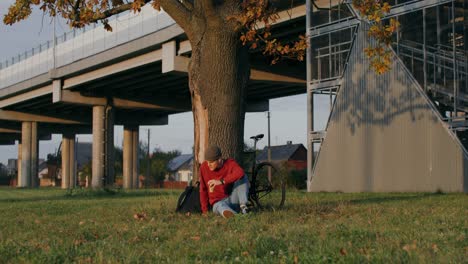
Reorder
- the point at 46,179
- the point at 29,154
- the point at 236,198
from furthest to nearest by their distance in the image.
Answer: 1. the point at 46,179
2. the point at 29,154
3. the point at 236,198

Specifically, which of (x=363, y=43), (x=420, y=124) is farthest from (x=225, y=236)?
(x=363, y=43)

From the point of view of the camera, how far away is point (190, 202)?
35.6 feet

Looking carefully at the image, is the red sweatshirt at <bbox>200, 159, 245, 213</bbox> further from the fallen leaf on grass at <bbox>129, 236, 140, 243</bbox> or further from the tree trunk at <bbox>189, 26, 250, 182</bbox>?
the fallen leaf on grass at <bbox>129, 236, 140, 243</bbox>

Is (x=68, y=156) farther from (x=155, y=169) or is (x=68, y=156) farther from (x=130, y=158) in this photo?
(x=155, y=169)

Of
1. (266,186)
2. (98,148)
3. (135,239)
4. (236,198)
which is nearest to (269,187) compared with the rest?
(266,186)

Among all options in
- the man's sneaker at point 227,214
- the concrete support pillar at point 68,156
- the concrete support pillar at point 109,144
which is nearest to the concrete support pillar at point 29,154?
the concrete support pillar at point 68,156

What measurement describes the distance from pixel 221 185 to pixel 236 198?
0.97ft

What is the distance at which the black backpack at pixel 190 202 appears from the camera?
35.3 feet

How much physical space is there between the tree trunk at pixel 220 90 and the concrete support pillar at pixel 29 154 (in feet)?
204

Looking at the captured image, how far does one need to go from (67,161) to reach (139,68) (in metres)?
36.7

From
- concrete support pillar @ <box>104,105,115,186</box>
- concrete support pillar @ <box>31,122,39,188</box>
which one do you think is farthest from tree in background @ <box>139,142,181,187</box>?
concrete support pillar @ <box>104,105,115,186</box>

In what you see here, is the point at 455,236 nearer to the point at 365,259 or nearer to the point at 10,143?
the point at 365,259

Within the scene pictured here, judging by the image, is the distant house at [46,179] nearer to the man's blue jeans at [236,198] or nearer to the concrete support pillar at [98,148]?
the concrete support pillar at [98,148]

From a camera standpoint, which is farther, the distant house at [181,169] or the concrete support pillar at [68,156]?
the distant house at [181,169]
